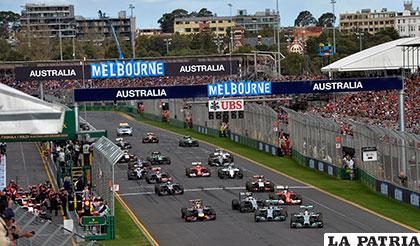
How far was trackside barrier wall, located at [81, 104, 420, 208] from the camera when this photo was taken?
152 ft

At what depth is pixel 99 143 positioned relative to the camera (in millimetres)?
42438

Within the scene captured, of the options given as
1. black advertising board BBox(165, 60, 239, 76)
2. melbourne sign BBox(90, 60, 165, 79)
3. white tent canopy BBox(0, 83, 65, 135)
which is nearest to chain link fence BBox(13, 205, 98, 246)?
white tent canopy BBox(0, 83, 65, 135)

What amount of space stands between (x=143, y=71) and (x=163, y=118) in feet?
178

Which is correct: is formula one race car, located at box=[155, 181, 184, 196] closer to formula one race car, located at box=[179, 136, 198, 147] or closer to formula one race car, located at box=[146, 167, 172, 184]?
formula one race car, located at box=[146, 167, 172, 184]

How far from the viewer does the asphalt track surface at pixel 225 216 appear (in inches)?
1470

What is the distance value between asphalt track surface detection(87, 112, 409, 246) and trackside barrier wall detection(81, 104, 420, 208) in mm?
2749

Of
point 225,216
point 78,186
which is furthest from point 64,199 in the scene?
point 225,216

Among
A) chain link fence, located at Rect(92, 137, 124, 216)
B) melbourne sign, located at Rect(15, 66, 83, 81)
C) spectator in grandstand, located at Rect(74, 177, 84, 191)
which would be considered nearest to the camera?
chain link fence, located at Rect(92, 137, 124, 216)

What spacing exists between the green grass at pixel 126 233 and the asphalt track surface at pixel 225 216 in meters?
0.51

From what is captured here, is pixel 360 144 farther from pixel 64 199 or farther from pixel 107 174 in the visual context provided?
pixel 107 174

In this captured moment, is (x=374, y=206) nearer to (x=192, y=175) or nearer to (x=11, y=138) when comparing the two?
(x=192, y=175)

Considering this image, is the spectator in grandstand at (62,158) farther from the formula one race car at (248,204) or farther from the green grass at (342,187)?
the formula one race car at (248,204)

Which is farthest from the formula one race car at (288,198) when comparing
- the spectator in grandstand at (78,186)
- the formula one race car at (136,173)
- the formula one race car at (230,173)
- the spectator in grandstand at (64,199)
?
the formula one race car at (136,173)

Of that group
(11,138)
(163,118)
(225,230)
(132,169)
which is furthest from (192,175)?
(163,118)
